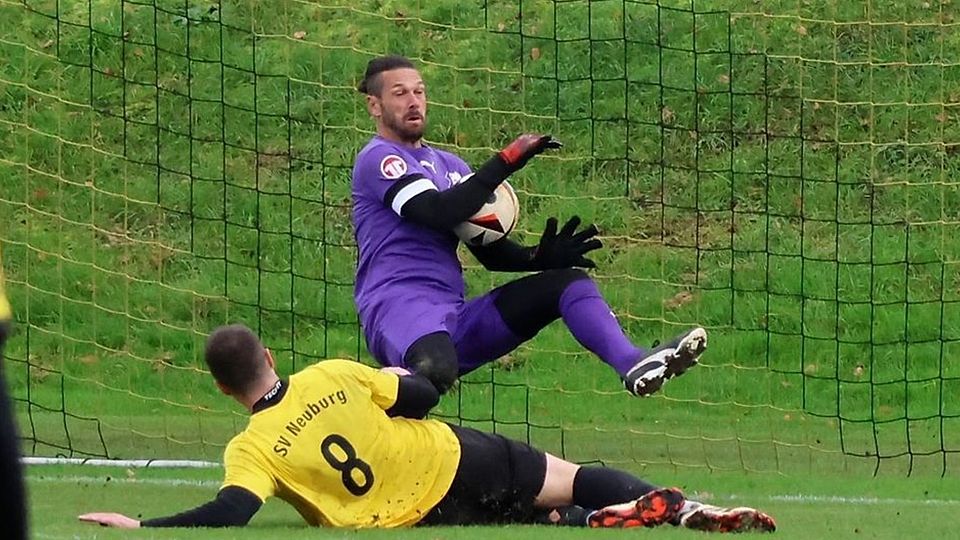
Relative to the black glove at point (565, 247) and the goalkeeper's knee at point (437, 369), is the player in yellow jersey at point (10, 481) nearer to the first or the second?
the goalkeeper's knee at point (437, 369)

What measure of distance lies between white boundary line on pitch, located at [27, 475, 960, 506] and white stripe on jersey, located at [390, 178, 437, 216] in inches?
69.4

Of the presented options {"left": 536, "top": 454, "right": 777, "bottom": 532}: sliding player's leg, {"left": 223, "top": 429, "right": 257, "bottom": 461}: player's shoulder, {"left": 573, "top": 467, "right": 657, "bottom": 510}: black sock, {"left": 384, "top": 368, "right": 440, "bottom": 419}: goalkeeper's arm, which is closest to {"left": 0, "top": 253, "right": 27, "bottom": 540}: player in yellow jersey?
{"left": 223, "top": 429, "right": 257, "bottom": 461}: player's shoulder

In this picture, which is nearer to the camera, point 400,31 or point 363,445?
point 363,445

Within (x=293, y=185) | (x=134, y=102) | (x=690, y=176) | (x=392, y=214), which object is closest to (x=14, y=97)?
(x=134, y=102)

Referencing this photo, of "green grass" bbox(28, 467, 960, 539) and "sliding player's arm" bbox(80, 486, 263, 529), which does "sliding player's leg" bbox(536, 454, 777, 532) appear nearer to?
"green grass" bbox(28, 467, 960, 539)

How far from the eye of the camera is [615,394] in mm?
12492

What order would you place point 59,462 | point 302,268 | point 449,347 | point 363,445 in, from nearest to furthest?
point 363,445, point 449,347, point 59,462, point 302,268

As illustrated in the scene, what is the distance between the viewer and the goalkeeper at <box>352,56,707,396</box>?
24.2 feet

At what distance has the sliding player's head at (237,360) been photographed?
6.24 meters

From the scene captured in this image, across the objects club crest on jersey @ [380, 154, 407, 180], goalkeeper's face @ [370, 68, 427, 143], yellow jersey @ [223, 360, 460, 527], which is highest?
goalkeeper's face @ [370, 68, 427, 143]

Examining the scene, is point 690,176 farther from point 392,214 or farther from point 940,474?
point 392,214

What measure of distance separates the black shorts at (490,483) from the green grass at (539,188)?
16.3 feet

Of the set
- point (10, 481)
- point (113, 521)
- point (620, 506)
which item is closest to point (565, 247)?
point (620, 506)

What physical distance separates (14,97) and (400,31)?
3.10 meters
